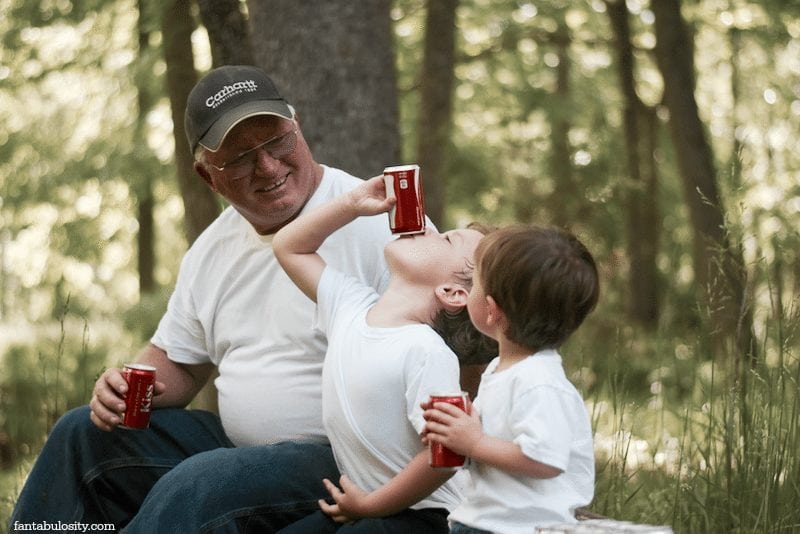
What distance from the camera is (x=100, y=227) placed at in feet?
36.0

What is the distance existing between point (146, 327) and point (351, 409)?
17.1ft

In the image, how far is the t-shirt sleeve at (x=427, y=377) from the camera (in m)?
2.65

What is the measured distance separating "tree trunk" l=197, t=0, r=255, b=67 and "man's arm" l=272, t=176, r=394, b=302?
6.05 ft

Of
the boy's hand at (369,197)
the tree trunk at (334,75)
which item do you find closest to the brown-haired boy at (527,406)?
the boy's hand at (369,197)

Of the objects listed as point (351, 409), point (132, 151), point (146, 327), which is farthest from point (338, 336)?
point (132, 151)

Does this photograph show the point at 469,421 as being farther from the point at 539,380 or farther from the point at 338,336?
the point at 338,336

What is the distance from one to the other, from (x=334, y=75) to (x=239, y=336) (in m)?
1.42

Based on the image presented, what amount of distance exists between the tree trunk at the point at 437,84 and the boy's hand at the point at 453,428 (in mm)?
5730

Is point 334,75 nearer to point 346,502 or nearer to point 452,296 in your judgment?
point 452,296

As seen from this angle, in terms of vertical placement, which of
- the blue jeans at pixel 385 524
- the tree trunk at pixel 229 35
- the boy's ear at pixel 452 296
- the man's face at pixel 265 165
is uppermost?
the tree trunk at pixel 229 35

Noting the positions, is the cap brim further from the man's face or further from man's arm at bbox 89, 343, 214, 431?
man's arm at bbox 89, 343, 214, 431

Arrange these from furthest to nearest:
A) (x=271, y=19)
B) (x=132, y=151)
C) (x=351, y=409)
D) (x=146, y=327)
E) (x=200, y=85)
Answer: (x=132, y=151) < (x=146, y=327) < (x=271, y=19) < (x=200, y=85) < (x=351, y=409)

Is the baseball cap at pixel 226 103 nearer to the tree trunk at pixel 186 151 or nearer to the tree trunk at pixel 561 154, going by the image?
the tree trunk at pixel 186 151

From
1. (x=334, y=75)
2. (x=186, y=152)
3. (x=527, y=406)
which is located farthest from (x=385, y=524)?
(x=186, y=152)
